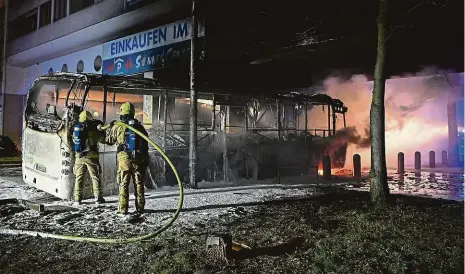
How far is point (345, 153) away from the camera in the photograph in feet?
55.7

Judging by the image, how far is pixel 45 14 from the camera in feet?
84.9

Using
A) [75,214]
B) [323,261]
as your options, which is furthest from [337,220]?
[75,214]

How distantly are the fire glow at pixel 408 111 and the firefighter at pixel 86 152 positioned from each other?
1621 centimetres

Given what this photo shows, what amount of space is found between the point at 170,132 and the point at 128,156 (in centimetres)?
473

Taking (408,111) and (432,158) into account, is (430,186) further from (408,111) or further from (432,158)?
(408,111)

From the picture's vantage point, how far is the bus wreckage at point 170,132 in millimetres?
8000

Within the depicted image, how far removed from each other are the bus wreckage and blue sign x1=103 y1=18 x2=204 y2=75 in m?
1.71

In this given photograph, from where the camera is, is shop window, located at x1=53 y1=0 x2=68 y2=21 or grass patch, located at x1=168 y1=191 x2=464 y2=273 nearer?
grass patch, located at x1=168 y1=191 x2=464 y2=273

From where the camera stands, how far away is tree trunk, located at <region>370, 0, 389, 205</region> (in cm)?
695

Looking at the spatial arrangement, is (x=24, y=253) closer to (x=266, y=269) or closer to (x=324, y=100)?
(x=266, y=269)

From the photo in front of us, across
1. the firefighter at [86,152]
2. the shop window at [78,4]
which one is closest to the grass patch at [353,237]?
the firefighter at [86,152]

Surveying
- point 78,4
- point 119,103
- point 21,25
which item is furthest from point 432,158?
point 21,25

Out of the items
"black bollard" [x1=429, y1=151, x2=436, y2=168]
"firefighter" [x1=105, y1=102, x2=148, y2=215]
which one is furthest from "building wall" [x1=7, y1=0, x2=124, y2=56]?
"black bollard" [x1=429, y1=151, x2=436, y2=168]

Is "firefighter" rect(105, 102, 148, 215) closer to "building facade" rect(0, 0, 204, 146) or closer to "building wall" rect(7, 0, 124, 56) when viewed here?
"building facade" rect(0, 0, 204, 146)
